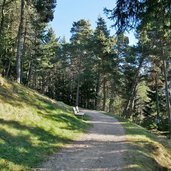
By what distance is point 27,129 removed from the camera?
48.4ft

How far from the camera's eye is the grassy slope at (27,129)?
455 inches

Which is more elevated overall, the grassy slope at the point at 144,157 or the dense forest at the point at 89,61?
the dense forest at the point at 89,61

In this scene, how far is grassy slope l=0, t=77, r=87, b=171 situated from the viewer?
11564 millimetres

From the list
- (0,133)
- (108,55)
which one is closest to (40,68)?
(108,55)

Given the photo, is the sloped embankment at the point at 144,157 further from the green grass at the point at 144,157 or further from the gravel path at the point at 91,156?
the gravel path at the point at 91,156

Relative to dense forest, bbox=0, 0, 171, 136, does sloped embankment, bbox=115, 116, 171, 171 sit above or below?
below

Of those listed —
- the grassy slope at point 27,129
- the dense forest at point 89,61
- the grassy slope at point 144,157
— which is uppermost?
the dense forest at point 89,61

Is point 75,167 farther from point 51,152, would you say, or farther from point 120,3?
point 120,3

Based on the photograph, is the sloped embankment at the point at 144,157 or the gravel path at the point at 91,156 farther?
the sloped embankment at the point at 144,157

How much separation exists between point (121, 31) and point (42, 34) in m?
45.7

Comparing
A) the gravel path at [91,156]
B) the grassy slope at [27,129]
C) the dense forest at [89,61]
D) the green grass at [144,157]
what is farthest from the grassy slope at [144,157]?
the dense forest at [89,61]

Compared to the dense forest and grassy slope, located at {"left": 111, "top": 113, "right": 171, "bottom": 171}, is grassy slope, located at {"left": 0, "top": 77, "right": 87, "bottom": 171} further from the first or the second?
the dense forest

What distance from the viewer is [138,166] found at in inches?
480

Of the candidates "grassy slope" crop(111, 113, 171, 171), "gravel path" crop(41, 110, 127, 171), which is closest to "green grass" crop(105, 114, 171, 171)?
"grassy slope" crop(111, 113, 171, 171)
